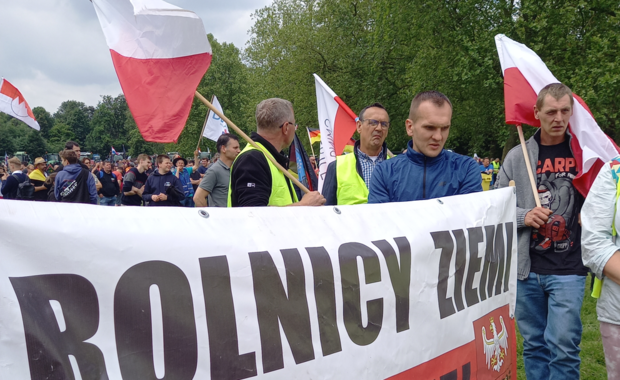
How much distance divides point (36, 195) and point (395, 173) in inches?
478

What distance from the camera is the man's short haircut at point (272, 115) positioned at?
133 inches

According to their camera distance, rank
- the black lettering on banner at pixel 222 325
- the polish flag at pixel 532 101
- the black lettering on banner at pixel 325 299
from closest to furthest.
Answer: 1. the black lettering on banner at pixel 222 325
2. the black lettering on banner at pixel 325 299
3. the polish flag at pixel 532 101

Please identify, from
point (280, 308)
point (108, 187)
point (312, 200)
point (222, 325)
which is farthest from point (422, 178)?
point (108, 187)

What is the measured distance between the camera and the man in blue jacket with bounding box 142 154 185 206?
913 cm

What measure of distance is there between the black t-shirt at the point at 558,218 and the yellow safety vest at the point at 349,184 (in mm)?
1262

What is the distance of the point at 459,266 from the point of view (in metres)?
2.63

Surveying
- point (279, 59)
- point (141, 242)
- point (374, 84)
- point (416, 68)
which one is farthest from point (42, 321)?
point (279, 59)

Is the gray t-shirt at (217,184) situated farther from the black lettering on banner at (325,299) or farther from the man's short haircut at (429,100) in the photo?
the black lettering on banner at (325,299)

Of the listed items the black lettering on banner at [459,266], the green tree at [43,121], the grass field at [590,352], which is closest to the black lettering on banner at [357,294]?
the black lettering on banner at [459,266]

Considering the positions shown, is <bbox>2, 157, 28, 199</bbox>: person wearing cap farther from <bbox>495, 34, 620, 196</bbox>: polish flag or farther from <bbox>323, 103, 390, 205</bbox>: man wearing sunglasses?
<bbox>495, 34, 620, 196</bbox>: polish flag

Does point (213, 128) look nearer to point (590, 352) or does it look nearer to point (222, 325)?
point (590, 352)

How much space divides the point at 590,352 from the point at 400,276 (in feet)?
10.8

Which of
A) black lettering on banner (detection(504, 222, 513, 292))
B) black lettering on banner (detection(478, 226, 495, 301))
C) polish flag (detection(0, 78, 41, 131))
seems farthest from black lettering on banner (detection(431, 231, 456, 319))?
polish flag (detection(0, 78, 41, 131))

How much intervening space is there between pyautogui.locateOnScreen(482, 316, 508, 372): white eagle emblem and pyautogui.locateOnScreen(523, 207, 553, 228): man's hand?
64cm
